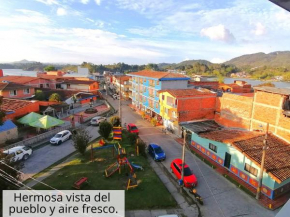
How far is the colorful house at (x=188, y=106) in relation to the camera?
91.9 ft

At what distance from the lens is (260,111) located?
69.8ft

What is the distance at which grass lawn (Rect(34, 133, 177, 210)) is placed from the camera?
13.8 meters

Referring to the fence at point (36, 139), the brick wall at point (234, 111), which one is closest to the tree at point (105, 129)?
the fence at point (36, 139)

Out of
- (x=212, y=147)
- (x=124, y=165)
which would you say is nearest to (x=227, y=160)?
(x=212, y=147)

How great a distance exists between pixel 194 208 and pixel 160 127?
66.2 ft

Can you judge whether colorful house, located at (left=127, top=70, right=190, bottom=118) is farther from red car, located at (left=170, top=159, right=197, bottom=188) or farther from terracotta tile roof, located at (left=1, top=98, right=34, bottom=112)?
terracotta tile roof, located at (left=1, top=98, right=34, bottom=112)

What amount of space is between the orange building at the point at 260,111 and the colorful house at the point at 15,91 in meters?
36.9

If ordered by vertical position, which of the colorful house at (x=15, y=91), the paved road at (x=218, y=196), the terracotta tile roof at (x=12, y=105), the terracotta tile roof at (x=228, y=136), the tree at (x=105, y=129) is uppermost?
the colorful house at (x=15, y=91)

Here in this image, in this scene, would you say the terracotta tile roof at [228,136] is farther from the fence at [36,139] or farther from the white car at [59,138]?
the fence at [36,139]

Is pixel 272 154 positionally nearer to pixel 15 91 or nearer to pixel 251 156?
pixel 251 156

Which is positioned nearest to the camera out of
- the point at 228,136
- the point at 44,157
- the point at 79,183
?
the point at 79,183

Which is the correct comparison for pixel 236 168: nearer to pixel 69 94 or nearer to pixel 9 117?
pixel 9 117

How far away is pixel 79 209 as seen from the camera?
39.7 ft

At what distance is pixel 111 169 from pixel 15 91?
31.0 meters
